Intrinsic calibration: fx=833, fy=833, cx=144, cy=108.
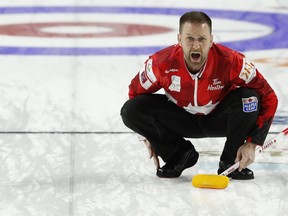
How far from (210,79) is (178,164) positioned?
369 millimetres

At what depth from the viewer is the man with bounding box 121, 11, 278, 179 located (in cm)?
279

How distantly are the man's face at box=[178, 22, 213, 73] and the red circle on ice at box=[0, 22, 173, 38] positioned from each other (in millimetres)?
2280

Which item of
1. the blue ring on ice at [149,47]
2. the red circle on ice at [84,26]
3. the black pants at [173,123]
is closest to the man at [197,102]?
the black pants at [173,123]

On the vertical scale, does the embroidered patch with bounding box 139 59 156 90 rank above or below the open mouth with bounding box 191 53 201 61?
below

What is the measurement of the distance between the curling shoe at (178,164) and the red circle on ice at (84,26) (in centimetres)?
209

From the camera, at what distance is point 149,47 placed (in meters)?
4.71

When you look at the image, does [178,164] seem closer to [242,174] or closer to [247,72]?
[242,174]

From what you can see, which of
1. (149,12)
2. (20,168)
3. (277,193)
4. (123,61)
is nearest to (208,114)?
(277,193)

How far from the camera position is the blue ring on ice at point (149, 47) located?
4660 millimetres

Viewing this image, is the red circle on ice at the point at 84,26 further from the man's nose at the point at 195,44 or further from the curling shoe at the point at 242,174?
the man's nose at the point at 195,44

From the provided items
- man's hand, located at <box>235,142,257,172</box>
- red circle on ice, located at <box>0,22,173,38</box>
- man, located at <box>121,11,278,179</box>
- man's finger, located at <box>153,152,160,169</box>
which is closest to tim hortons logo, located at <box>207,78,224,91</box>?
man, located at <box>121,11,278,179</box>

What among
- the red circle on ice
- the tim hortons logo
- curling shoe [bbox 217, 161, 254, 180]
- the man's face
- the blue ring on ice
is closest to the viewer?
the man's face

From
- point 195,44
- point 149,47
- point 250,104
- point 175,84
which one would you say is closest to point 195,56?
point 195,44

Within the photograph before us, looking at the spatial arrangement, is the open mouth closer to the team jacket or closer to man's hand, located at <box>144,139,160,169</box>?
the team jacket
